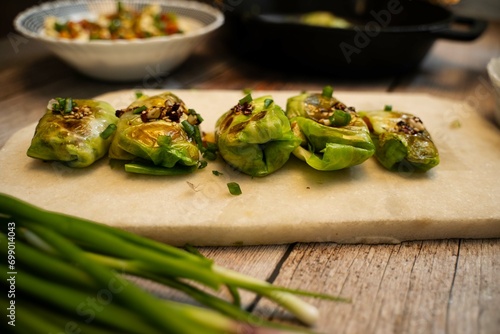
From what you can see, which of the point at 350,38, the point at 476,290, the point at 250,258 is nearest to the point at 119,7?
the point at 350,38

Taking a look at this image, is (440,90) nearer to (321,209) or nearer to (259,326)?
(321,209)

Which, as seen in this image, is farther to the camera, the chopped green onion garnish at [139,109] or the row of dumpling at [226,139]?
the chopped green onion garnish at [139,109]

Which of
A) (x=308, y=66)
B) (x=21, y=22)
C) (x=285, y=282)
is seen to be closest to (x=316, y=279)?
(x=285, y=282)

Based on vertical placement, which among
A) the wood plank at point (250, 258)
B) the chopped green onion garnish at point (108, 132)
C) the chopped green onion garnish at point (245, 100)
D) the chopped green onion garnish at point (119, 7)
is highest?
the chopped green onion garnish at point (245, 100)

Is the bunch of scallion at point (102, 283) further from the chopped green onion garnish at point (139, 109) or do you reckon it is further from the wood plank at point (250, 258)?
the chopped green onion garnish at point (139, 109)

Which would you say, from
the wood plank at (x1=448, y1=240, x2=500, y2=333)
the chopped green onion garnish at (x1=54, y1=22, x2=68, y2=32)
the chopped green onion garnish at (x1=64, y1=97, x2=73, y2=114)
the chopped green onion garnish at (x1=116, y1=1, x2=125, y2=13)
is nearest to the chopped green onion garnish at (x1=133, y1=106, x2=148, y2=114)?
the chopped green onion garnish at (x1=64, y1=97, x2=73, y2=114)

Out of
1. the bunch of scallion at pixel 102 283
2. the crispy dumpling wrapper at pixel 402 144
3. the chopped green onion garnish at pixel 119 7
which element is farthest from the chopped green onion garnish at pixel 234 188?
the chopped green onion garnish at pixel 119 7

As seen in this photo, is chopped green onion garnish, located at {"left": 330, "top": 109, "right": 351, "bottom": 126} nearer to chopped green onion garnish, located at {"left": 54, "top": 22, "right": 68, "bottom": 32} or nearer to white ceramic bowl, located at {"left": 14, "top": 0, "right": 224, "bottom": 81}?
white ceramic bowl, located at {"left": 14, "top": 0, "right": 224, "bottom": 81}
